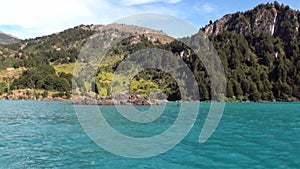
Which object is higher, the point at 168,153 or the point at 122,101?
the point at 122,101

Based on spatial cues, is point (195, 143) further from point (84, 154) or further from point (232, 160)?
point (84, 154)

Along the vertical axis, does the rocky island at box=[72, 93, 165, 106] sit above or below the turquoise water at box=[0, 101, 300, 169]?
above

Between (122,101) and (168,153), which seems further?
(122,101)

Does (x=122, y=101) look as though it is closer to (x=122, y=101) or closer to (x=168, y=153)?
(x=122, y=101)

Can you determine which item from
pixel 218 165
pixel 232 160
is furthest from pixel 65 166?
pixel 232 160

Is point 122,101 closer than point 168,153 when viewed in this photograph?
No

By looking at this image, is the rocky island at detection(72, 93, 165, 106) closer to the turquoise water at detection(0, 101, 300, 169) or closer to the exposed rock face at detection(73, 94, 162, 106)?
the exposed rock face at detection(73, 94, 162, 106)

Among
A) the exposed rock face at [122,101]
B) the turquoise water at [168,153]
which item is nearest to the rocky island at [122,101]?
the exposed rock face at [122,101]

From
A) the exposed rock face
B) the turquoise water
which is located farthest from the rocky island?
the turquoise water

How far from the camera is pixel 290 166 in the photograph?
28891mm

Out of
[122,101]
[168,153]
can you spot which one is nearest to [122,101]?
[122,101]

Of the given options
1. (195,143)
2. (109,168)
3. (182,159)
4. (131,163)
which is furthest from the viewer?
(195,143)

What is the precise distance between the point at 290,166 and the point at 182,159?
8955 millimetres

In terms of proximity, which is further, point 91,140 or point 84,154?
point 91,140
